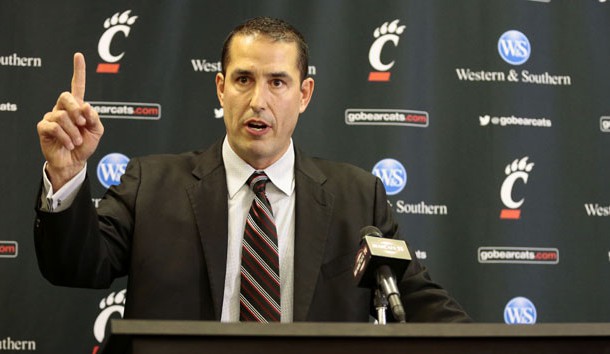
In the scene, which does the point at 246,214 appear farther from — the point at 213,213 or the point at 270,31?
the point at 270,31

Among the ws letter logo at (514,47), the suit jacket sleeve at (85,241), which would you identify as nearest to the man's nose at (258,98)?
the suit jacket sleeve at (85,241)

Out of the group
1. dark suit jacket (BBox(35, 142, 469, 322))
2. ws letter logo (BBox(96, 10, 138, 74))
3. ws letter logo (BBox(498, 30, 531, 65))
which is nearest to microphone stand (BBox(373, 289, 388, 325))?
dark suit jacket (BBox(35, 142, 469, 322))

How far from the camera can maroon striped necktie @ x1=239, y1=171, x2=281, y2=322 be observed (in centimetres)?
261

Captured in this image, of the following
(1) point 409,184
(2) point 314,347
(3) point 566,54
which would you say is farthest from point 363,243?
(3) point 566,54

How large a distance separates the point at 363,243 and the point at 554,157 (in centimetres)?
277

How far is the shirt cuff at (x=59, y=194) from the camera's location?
218 centimetres

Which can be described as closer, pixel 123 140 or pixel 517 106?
pixel 123 140

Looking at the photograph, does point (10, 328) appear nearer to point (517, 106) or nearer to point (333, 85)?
point (333, 85)

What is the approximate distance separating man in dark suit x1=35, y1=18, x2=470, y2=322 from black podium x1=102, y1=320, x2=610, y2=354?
974mm

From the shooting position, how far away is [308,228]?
2801 mm

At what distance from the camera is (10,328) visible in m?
3.88

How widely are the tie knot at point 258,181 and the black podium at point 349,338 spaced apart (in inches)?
50.6

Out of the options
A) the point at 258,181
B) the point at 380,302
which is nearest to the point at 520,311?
the point at 258,181

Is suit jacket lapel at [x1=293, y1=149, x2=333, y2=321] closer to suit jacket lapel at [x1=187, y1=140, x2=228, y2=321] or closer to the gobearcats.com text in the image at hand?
suit jacket lapel at [x1=187, y1=140, x2=228, y2=321]
